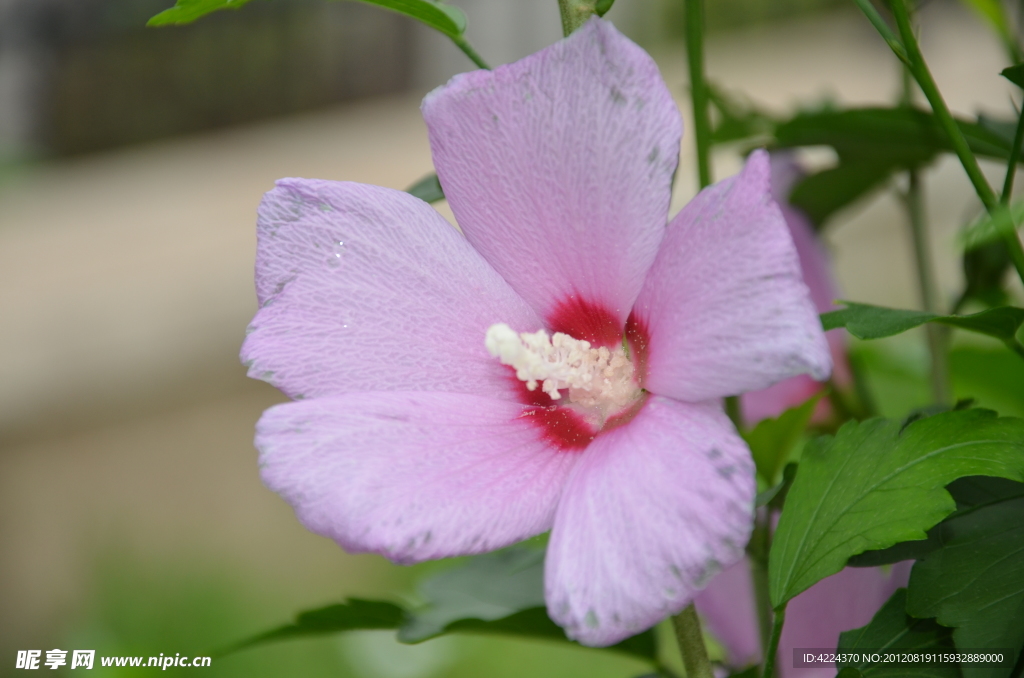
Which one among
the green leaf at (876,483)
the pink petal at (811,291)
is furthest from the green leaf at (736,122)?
the green leaf at (876,483)

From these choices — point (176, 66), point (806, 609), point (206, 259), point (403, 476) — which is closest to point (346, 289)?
point (403, 476)

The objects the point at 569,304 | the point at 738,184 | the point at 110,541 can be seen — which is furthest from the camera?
the point at 110,541

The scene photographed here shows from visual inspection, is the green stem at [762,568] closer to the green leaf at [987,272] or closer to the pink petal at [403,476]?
the pink petal at [403,476]

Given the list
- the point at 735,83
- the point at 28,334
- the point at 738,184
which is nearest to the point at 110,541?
the point at 28,334

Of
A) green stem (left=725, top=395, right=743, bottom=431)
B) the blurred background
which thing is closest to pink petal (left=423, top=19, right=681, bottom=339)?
green stem (left=725, top=395, right=743, bottom=431)

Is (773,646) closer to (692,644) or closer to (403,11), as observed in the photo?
(692,644)

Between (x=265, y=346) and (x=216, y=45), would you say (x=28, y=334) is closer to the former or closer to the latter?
(x=216, y=45)

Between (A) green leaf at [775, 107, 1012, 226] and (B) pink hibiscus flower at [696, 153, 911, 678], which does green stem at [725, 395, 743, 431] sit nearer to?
(B) pink hibiscus flower at [696, 153, 911, 678]
